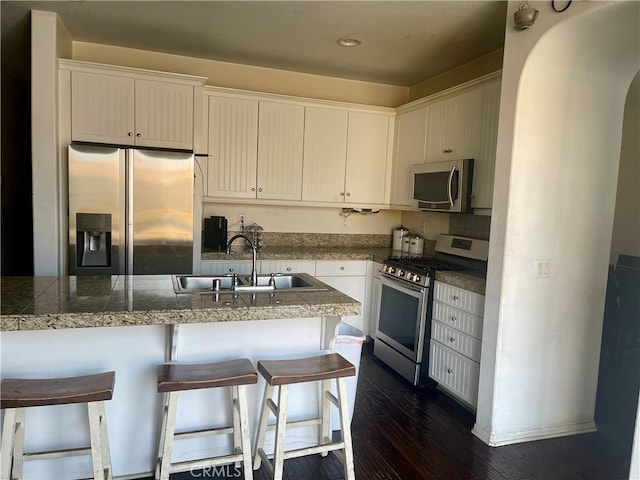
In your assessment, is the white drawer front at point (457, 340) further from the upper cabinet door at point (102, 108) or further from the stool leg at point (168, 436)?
the upper cabinet door at point (102, 108)

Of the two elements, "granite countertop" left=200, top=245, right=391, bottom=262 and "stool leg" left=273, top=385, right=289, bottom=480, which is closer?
"stool leg" left=273, top=385, right=289, bottom=480

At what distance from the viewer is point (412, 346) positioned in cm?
337

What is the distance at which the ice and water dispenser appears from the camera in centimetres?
327

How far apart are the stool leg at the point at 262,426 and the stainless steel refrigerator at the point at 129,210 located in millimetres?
1663

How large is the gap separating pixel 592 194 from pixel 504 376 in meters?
1.22

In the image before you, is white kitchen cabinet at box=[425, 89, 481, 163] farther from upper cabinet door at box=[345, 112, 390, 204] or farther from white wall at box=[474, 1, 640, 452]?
white wall at box=[474, 1, 640, 452]

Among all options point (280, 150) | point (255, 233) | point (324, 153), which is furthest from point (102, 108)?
point (324, 153)

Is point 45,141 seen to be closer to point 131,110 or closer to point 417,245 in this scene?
point 131,110

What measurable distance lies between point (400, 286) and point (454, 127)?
134 cm

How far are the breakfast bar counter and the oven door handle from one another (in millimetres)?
1227

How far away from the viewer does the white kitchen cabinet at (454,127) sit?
3.28m

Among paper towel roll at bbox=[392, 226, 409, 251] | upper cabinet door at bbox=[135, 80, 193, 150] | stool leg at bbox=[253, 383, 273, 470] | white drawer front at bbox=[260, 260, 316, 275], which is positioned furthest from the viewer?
paper towel roll at bbox=[392, 226, 409, 251]

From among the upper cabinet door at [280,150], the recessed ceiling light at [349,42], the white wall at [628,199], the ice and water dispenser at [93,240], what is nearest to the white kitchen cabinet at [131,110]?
the ice and water dispenser at [93,240]

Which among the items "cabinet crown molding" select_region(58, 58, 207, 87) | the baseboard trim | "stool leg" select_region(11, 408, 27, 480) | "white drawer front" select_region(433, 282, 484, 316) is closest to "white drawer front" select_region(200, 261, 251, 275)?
"cabinet crown molding" select_region(58, 58, 207, 87)
